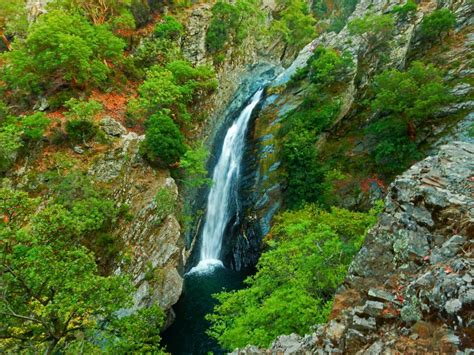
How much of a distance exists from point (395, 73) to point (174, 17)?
2273cm

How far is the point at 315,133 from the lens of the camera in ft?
87.8

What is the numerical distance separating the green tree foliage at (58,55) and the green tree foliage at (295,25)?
92.6ft

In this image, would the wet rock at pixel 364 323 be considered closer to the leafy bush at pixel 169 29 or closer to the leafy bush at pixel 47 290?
the leafy bush at pixel 47 290

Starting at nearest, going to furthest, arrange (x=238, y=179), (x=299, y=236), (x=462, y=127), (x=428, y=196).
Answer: (x=428, y=196)
(x=299, y=236)
(x=462, y=127)
(x=238, y=179)

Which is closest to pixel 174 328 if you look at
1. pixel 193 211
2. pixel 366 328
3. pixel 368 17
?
pixel 193 211

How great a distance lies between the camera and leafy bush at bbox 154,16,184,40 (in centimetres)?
2875

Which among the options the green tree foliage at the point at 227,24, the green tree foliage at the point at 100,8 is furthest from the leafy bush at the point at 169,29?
the green tree foliage at the point at 227,24

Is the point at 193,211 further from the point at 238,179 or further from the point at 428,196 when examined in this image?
the point at 428,196

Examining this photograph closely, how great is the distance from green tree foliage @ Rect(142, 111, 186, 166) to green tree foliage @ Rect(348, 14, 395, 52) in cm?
2048

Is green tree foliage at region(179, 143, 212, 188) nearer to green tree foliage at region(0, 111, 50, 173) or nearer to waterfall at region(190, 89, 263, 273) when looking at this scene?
waterfall at region(190, 89, 263, 273)

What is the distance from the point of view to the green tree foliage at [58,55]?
2041 centimetres

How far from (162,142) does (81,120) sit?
5545 mm

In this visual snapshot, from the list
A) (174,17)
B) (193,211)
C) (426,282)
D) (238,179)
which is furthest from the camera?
(174,17)

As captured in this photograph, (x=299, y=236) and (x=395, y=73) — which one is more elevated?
(x=395, y=73)
